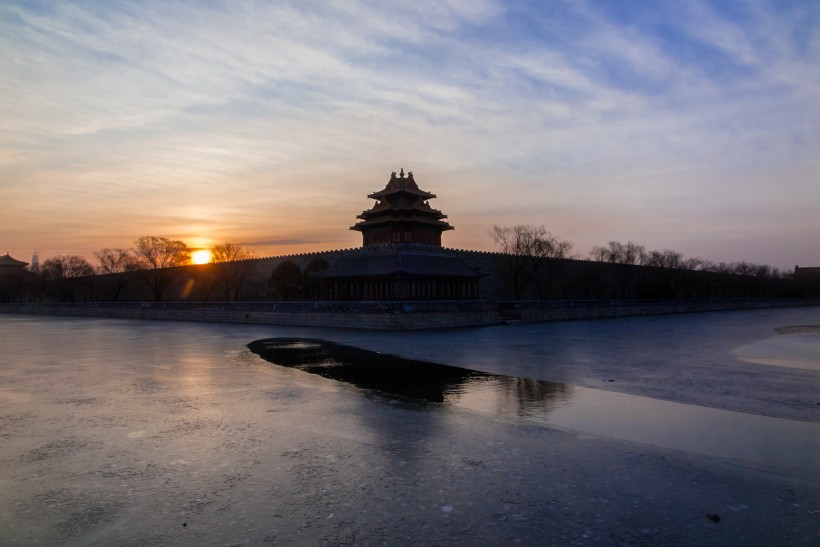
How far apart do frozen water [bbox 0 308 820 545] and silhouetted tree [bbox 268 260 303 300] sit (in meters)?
33.1

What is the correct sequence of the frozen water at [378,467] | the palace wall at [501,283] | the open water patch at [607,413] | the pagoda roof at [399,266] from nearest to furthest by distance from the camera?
the frozen water at [378,467] → the open water patch at [607,413] → the pagoda roof at [399,266] → the palace wall at [501,283]

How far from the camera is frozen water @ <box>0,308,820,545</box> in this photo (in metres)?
4.30

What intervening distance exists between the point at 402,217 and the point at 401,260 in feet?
→ 24.7

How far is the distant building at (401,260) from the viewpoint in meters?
38.7

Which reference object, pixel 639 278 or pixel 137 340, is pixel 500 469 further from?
pixel 639 278

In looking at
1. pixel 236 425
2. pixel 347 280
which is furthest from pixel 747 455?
pixel 347 280

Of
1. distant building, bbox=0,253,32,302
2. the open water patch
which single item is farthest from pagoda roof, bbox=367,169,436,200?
distant building, bbox=0,253,32,302

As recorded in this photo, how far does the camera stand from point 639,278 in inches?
2382

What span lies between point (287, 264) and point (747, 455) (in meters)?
42.5

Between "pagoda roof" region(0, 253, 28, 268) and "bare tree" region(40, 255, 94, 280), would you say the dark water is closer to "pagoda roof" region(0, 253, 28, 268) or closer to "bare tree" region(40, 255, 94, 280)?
"bare tree" region(40, 255, 94, 280)

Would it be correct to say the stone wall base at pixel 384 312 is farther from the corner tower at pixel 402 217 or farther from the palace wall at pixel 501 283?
the corner tower at pixel 402 217

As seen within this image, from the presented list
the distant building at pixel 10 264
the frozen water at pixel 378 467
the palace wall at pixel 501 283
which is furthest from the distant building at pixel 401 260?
the distant building at pixel 10 264

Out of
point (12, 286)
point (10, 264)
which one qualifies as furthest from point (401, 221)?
point (10, 264)

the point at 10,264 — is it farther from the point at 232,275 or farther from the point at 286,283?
the point at 286,283
